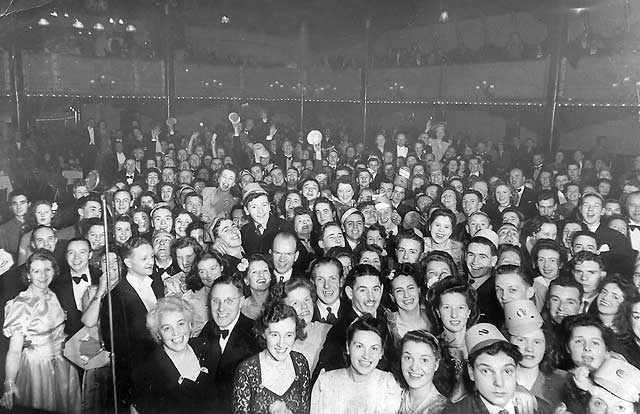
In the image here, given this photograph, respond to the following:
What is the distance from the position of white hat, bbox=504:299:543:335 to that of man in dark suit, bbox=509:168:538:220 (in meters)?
2.47

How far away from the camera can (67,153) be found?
8.10 metres

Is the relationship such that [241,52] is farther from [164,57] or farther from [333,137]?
[333,137]

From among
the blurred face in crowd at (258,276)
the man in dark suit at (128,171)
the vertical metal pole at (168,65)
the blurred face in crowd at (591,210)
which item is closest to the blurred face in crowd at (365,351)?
the blurred face in crowd at (258,276)

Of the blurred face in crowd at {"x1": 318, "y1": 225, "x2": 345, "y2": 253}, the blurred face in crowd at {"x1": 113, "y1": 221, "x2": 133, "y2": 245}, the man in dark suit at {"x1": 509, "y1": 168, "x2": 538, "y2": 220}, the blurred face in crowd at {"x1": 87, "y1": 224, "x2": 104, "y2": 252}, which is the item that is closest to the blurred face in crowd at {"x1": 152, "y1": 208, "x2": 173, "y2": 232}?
the blurred face in crowd at {"x1": 113, "y1": 221, "x2": 133, "y2": 245}

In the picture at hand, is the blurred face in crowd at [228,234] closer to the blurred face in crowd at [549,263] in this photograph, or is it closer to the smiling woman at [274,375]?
the smiling woman at [274,375]

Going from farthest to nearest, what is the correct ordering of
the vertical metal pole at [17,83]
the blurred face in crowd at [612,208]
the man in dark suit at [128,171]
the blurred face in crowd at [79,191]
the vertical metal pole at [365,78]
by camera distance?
the vertical metal pole at [365,78], the vertical metal pole at [17,83], the man in dark suit at [128,171], the blurred face in crowd at [79,191], the blurred face in crowd at [612,208]

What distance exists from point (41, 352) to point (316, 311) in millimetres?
1329

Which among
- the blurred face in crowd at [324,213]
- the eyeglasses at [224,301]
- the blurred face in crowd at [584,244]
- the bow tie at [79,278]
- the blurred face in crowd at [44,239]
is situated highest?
the blurred face in crowd at [324,213]

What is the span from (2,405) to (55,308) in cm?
50

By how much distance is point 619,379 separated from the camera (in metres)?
1.91

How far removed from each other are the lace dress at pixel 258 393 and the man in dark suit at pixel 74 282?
106 centimetres

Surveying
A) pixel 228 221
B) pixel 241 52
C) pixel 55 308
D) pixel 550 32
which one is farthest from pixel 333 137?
pixel 55 308

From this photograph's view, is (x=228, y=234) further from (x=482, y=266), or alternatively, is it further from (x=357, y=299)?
(x=482, y=266)

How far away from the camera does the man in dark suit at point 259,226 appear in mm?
3824
